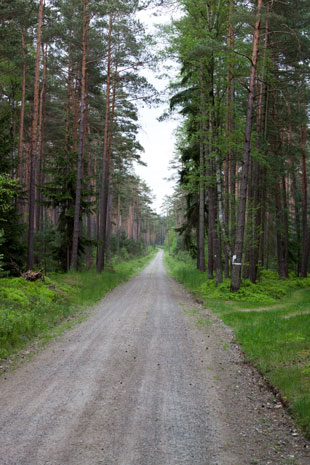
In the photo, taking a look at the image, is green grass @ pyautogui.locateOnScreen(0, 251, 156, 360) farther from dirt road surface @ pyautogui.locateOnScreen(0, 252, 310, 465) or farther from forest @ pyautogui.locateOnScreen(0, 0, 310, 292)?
forest @ pyautogui.locateOnScreen(0, 0, 310, 292)

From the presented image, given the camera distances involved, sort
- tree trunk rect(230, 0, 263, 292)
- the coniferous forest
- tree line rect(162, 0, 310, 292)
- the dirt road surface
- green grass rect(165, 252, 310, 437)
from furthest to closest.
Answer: tree line rect(162, 0, 310, 292), tree trunk rect(230, 0, 263, 292), the coniferous forest, green grass rect(165, 252, 310, 437), the dirt road surface

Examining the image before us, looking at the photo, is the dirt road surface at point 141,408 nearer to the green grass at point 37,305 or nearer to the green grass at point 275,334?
the green grass at point 275,334

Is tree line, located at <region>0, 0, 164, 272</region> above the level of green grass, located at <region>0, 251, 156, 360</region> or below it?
above

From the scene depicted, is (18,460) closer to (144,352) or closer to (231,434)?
(231,434)

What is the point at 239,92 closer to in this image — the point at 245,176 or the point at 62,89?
the point at 245,176

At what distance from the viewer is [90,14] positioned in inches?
737

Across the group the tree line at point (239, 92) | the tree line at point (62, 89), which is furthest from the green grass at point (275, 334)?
the tree line at point (62, 89)

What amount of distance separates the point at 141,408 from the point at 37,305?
6.98 m

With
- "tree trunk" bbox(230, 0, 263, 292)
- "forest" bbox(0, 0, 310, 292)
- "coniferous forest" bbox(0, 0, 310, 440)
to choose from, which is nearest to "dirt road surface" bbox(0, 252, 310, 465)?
"coniferous forest" bbox(0, 0, 310, 440)

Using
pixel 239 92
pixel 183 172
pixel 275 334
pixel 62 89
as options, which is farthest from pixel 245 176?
pixel 62 89

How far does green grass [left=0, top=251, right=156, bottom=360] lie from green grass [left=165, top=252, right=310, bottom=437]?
4.89m

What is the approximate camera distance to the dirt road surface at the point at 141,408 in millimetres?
3715

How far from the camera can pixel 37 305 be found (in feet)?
35.5

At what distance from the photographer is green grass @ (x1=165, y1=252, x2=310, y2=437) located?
5.26 meters
